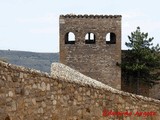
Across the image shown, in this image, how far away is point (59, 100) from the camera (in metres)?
8.25

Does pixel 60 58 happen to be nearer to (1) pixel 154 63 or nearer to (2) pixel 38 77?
(1) pixel 154 63

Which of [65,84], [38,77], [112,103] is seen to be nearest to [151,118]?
[112,103]

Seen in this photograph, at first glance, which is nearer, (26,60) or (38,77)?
(38,77)

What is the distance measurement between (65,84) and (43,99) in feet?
1.86

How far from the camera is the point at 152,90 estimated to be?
107 feet

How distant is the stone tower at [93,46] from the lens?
3019cm

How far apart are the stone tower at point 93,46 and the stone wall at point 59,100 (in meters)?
20.4

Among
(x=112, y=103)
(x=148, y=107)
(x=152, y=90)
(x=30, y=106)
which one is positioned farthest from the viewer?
(x=152, y=90)

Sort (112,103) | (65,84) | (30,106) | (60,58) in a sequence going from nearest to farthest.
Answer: (30,106) < (65,84) < (112,103) < (60,58)

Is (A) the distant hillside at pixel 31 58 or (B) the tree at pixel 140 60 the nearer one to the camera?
(B) the tree at pixel 140 60

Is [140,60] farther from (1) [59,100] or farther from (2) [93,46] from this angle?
(1) [59,100]

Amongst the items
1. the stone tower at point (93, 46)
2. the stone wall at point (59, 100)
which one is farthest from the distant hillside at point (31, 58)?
the stone wall at point (59, 100)

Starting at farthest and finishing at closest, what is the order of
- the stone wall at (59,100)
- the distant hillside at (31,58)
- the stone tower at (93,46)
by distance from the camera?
the distant hillside at (31,58), the stone tower at (93,46), the stone wall at (59,100)

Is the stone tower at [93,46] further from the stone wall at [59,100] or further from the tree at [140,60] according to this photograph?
the stone wall at [59,100]
